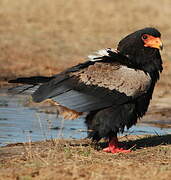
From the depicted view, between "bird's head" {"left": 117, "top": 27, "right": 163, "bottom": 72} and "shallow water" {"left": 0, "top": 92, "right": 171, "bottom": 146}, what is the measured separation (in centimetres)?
137

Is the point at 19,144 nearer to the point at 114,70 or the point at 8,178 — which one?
the point at 114,70

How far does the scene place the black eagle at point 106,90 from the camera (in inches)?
324

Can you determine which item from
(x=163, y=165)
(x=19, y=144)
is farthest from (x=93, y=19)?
(x=163, y=165)

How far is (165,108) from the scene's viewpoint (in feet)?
42.9

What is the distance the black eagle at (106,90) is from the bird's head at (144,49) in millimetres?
34

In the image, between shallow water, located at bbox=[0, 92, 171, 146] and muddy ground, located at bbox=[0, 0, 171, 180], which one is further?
shallow water, located at bbox=[0, 92, 171, 146]

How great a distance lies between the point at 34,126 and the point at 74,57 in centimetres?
728

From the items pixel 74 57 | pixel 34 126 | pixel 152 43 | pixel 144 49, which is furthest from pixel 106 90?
pixel 74 57

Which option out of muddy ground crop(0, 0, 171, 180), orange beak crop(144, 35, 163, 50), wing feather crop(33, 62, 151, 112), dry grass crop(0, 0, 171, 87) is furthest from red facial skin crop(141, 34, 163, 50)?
dry grass crop(0, 0, 171, 87)

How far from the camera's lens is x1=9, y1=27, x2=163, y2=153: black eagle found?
8219 millimetres

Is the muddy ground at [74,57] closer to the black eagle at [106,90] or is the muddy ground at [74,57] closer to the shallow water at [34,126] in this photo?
the black eagle at [106,90]

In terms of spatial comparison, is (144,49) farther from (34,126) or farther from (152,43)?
(34,126)

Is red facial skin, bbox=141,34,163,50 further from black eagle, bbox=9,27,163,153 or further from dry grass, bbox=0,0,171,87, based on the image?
dry grass, bbox=0,0,171,87

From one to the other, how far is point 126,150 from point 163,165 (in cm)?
136
